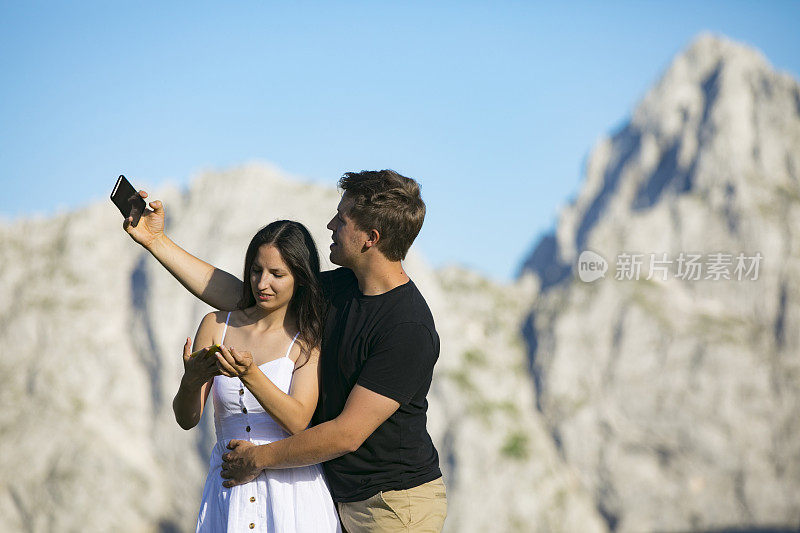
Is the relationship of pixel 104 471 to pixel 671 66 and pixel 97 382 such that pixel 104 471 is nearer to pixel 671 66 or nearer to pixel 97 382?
pixel 97 382

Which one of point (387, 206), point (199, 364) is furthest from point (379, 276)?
point (199, 364)

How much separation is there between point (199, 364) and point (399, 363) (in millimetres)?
1170

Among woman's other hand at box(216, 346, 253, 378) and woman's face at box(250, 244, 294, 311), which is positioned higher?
woman's face at box(250, 244, 294, 311)

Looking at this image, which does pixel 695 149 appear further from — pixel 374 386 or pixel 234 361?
pixel 234 361

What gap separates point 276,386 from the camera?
14.2ft

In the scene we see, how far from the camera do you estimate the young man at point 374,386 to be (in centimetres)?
422

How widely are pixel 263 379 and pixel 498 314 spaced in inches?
3422

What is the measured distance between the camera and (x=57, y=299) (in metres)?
77.8

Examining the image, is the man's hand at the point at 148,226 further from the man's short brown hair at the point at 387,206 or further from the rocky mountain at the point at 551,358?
the rocky mountain at the point at 551,358

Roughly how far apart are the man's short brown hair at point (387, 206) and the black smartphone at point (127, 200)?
5.42 feet

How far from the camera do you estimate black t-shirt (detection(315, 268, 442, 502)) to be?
14.0 feet

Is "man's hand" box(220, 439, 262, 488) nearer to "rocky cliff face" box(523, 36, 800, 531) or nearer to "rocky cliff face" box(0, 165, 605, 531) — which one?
"rocky cliff face" box(0, 165, 605, 531)

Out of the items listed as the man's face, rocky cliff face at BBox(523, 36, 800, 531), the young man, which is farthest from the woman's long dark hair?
rocky cliff face at BBox(523, 36, 800, 531)

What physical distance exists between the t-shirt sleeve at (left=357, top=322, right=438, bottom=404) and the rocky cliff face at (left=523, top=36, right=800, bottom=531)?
73609 mm
